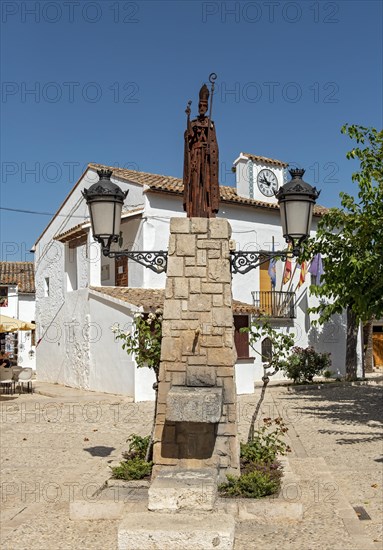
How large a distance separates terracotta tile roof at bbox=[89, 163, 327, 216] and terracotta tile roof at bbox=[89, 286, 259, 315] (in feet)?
10.1

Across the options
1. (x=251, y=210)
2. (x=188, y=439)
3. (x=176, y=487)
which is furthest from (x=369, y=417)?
(x=251, y=210)

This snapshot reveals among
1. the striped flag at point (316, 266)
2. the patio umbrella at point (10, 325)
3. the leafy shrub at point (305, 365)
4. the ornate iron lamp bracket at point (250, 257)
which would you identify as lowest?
the leafy shrub at point (305, 365)

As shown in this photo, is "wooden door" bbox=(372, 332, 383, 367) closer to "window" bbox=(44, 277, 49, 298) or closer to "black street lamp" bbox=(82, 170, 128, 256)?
"window" bbox=(44, 277, 49, 298)

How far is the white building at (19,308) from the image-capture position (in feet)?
95.4

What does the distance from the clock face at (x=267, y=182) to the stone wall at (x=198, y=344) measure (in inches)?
638

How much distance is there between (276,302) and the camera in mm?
21375

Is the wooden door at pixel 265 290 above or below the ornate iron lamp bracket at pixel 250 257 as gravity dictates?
above

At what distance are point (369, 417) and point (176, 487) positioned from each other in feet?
28.2


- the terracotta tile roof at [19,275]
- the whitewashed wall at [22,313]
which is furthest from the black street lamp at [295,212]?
the terracotta tile roof at [19,275]

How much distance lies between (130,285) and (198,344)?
42.6 feet

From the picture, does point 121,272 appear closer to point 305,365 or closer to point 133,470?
point 305,365

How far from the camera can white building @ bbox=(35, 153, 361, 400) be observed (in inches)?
678

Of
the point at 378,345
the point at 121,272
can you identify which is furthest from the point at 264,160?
the point at 378,345

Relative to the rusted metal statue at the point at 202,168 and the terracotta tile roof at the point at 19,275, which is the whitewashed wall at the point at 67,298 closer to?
the terracotta tile roof at the point at 19,275
